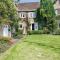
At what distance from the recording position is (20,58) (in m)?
20.4

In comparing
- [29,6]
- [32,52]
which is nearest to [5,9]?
[32,52]

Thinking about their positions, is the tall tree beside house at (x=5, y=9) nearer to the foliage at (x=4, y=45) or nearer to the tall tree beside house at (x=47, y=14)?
the foliage at (x=4, y=45)

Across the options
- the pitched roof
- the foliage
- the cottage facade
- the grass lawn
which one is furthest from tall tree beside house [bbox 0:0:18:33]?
the pitched roof

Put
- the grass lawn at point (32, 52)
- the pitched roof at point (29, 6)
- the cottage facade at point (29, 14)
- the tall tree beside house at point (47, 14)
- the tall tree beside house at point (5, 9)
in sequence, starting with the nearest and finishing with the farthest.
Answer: the grass lawn at point (32, 52) → the tall tree beside house at point (5, 9) → the tall tree beside house at point (47, 14) → the cottage facade at point (29, 14) → the pitched roof at point (29, 6)

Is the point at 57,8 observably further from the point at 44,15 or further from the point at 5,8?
the point at 5,8

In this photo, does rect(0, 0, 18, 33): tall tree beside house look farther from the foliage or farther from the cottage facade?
the cottage facade

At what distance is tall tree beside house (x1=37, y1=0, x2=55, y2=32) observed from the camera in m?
61.4

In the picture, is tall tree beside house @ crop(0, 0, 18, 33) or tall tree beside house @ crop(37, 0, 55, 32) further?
tall tree beside house @ crop(37, 0, 55, 32)

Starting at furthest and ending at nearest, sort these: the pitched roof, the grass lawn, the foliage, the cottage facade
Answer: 1. the pitched roof
2. the cottage facade
3. the foliage
4. the grass lawn

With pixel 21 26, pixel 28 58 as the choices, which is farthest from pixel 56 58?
pixel 21 26

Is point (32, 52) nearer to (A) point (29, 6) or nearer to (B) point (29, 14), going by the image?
(B) point (29, 14)

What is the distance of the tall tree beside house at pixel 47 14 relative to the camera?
61.4 metres

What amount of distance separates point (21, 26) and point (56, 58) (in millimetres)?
49247

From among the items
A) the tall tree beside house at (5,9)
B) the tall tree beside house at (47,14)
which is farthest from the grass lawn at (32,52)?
the tall tree beside house at (47,14)
